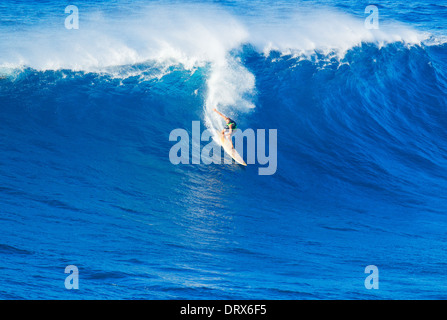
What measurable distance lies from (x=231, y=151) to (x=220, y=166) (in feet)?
2.15

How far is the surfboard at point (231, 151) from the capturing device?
14.8 metres

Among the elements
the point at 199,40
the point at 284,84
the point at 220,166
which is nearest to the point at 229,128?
the point at 220,166

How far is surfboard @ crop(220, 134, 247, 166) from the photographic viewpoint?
1480 centimetres

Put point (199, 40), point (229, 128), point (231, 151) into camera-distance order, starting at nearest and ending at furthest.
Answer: point (231, 151) < point (229, 128) < point (199, 40)

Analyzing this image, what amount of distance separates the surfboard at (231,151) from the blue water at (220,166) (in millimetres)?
425

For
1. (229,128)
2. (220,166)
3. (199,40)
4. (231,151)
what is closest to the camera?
(220,166)

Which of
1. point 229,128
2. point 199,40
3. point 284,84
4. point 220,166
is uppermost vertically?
point 199,40

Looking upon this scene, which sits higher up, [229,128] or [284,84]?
[284,84]

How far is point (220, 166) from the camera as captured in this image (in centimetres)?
1470

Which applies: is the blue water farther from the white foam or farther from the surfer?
the surfer

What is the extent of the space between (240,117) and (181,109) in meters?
1.82

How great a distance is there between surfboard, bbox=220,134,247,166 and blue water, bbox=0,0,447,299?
43 cm

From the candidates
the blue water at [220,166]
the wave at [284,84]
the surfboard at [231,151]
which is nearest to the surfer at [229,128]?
the surfboard at [231,151]

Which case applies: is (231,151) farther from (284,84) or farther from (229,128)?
(284,84)
